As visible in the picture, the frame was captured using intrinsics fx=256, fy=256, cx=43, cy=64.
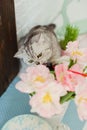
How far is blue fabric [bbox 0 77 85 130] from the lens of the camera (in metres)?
0.78

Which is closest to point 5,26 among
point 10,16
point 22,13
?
point 10,16

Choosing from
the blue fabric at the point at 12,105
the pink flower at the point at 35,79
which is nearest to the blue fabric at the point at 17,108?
the blue fabric at the point at 12,105

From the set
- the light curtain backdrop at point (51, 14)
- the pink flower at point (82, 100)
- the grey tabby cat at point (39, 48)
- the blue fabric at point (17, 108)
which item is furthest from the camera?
the light curtain backdrop at point (51, 14)

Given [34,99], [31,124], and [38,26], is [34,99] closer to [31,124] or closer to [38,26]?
[31,124]

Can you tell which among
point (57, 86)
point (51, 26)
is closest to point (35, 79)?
point (57, 86)

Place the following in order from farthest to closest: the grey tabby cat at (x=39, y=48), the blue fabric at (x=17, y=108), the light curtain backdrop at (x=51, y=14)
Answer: the light curtain backdrop at (x=51, y=14) → the grey tabby cat at (x=39, y=48) → the blue fabric at (x=17, y=108)

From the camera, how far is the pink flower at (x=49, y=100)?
54cm

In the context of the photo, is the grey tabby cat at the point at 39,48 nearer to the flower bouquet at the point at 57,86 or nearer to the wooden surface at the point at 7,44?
the wooden surface at the point at 7,44

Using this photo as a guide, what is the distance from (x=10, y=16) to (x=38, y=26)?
0.57 feet

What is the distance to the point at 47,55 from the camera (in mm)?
917

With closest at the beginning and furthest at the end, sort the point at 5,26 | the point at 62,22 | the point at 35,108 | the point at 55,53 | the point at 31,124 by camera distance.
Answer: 1. the point at 35,108
2. the point at 31,124
3. the point at 5,26
4. the point at 55,53
5. the point at 62,22

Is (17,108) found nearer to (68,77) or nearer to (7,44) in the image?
(7,44)

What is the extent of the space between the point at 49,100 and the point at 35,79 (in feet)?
0.19

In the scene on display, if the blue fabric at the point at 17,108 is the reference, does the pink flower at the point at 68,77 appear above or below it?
above
